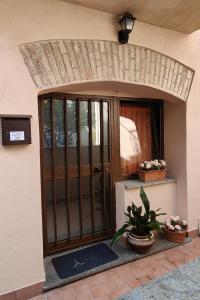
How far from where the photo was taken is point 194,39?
2977 millimetres

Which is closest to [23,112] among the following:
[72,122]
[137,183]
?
[72,122]

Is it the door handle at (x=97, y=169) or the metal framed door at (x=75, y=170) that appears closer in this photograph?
the metal framed door at (x=75, y=170)

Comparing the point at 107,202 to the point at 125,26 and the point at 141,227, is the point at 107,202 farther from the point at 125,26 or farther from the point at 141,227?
the point at 125,26

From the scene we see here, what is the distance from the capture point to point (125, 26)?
2279 millimetres

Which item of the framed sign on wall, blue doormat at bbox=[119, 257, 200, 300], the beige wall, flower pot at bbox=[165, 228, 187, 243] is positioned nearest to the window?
flower pot at bbox=[165, 228, 187, 243]

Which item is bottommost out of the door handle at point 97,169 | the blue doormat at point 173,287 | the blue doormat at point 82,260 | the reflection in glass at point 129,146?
the blue doormat at point 173,287

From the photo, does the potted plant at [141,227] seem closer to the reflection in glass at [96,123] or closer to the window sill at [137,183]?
the window sill at [137,183]

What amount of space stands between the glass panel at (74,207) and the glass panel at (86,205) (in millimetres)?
87

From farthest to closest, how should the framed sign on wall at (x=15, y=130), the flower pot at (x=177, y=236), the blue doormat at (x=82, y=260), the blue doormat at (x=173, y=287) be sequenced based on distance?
1. the flower pot at (x=177, y=236)
2. the blue doormat at (x=82, y=260)
3. the blue doormat at (x=173, y=287)
4. the framed sign on wall at (x=15, y=130)

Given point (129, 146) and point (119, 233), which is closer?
point (119, 233)

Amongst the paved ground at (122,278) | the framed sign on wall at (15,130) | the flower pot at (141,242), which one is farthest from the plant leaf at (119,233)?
the framed sign on wall at (15,130)

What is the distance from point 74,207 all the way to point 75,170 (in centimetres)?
50

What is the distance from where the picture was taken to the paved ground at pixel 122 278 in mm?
2062

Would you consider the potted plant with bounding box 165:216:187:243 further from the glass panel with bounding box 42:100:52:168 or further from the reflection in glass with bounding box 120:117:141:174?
the glass panel with bounding box 42:100:52:168
